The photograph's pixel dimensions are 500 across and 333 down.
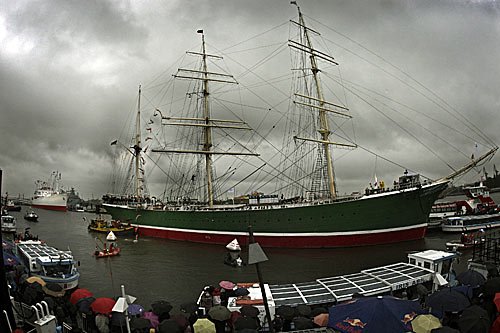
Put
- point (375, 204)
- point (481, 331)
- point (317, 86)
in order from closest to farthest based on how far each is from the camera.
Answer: point (481, 331), point (375, 204), point (317, 86)

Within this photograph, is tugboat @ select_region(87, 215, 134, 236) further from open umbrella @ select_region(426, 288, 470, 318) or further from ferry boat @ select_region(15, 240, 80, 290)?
open umbrella @ select_region(426, 288, 470, 318)

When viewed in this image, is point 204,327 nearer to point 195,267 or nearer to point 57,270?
point 57,270

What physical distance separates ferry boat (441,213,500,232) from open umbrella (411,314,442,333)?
46.4 meters

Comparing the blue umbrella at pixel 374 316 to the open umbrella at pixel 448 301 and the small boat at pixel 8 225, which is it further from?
the small boat at pixel 8 225

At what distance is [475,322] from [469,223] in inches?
1919

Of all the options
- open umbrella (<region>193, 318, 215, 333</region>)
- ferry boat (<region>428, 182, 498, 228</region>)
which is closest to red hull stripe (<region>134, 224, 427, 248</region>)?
ferry boat (<region>428, 182, 498, 228</region>)

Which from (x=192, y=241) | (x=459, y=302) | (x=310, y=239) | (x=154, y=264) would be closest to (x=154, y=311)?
(x=459, y=302)

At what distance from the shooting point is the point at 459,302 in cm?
1066

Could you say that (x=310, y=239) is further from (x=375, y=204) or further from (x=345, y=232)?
(x=375, y=204)

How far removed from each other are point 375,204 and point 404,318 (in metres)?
25.5

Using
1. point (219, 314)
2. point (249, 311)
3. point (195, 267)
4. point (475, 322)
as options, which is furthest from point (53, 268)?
point (475, 322)

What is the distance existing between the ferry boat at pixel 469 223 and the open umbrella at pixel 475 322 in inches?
1824

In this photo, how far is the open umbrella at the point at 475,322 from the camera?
8586 millimetres

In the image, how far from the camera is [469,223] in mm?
49250
